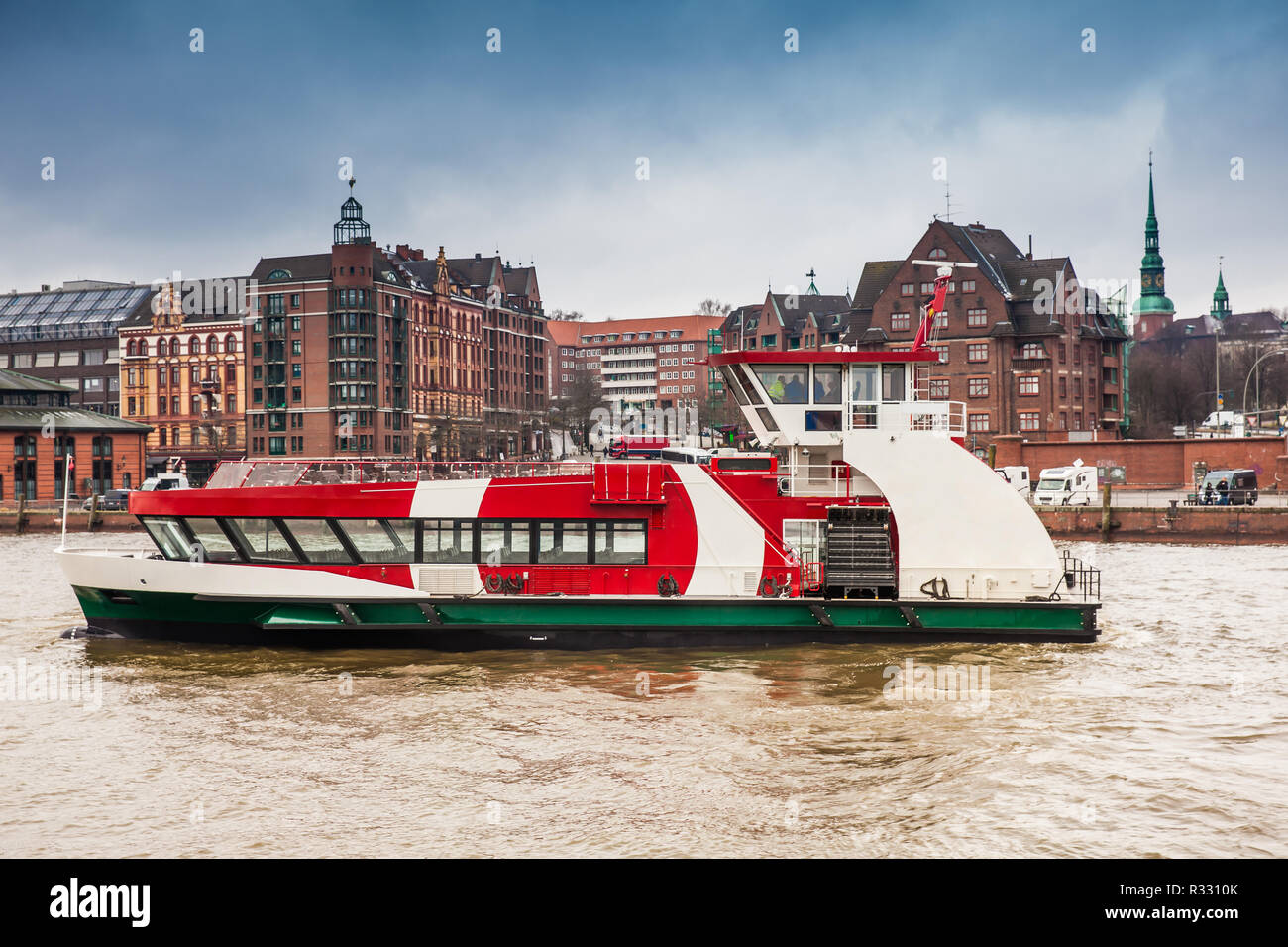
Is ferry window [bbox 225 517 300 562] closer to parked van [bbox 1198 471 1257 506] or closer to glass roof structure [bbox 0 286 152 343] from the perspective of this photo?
parked van [bbox 1198 471 1257 506]

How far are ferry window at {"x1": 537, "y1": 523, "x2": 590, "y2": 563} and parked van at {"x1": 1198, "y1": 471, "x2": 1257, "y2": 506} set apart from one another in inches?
1637

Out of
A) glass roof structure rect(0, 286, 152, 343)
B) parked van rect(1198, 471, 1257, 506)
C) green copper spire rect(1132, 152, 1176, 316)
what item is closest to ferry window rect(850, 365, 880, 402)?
parked van rect(1198, 471, 1257, 506)

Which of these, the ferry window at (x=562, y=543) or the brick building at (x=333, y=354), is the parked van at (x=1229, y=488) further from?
the brick building at (x=333, y=354)

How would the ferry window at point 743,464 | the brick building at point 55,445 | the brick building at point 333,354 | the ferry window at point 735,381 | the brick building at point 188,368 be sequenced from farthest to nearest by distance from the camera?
the brick building at point 188,368 → the brick building at point 333,354 → the brick building at point 55,445 → the ferry window at point 743,464 → the ferry window at point 735,381

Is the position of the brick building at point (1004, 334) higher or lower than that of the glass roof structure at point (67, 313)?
lower

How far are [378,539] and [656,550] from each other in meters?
5.76

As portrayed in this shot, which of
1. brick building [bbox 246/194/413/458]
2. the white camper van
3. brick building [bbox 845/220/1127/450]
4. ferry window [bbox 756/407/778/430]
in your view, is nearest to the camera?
ferry window [bbox 756/407/778/430]

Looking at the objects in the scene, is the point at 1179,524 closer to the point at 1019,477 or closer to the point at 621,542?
the point at 1019,477

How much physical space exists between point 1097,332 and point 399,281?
194ft

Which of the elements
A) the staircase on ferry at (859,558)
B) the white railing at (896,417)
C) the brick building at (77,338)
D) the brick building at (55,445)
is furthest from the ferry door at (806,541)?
the brick building at (77,338)

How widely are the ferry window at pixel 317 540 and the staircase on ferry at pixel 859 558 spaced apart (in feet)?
32.6

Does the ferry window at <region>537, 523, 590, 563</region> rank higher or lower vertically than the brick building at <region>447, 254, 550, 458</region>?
lower

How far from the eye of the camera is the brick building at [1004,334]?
3004 inches

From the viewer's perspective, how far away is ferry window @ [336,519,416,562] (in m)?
22.4
